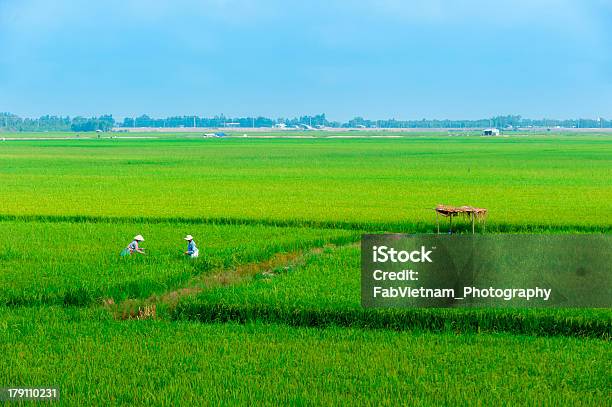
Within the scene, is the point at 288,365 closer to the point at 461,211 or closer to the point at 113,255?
the point at 113,255

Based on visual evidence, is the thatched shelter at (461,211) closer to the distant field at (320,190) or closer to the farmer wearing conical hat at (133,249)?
the distant field at (320,190)

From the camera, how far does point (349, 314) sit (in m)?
10.5

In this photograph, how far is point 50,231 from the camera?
18.5 meters

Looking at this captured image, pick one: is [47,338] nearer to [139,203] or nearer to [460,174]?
[139,203]

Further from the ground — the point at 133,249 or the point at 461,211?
the point at 461,211

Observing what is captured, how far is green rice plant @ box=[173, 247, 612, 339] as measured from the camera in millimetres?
10086

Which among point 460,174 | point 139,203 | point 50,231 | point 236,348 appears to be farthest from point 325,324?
Result: point 460,174

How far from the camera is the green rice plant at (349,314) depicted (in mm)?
10086

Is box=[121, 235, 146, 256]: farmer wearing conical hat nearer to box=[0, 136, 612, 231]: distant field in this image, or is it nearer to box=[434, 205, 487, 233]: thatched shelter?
box=[434, 205, 487, 233]: thatched shelter

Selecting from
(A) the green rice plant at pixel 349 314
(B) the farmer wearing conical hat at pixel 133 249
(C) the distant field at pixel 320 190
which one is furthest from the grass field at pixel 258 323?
(B) the farmer wearing conical hat at pixel 133 249

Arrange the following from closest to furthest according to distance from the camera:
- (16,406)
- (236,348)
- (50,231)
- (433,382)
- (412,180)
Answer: (16,406), (433,382), (236,348), (50,231), (412,180)

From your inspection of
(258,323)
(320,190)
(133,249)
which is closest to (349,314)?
(258,323)

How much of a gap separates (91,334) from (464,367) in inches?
163

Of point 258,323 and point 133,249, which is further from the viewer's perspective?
point 133,249
